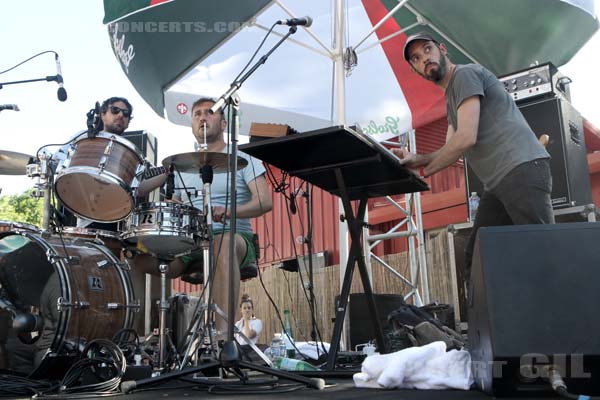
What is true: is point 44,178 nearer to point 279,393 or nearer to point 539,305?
point 279,393

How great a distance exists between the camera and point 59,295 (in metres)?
2.95

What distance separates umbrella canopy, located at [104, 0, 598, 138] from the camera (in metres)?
5.02

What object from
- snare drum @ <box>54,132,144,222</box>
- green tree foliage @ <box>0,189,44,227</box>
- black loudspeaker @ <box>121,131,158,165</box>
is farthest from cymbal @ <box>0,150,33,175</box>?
green tree foliage @ <box>0,189,44,227</box>

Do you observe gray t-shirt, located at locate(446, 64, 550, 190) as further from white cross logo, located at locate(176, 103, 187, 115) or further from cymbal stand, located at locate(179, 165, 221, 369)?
white cross logo, located at locate(176, 103, 187, 115)

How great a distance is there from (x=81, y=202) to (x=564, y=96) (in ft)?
11.4

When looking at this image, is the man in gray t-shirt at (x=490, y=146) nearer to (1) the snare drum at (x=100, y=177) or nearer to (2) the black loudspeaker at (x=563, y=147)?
(2) the black loudspeaker at (x=563, y=147)

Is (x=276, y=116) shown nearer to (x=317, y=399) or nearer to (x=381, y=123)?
(x=381, y=123)

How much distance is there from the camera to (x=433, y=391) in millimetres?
1833

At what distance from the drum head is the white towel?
2040 mm

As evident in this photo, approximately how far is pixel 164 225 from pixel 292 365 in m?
1.08

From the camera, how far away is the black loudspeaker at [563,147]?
3.88m

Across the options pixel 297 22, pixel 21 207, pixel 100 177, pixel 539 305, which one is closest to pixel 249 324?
pixel 100 177

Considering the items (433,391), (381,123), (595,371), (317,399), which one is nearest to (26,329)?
(317,399)

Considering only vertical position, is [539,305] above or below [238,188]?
below
